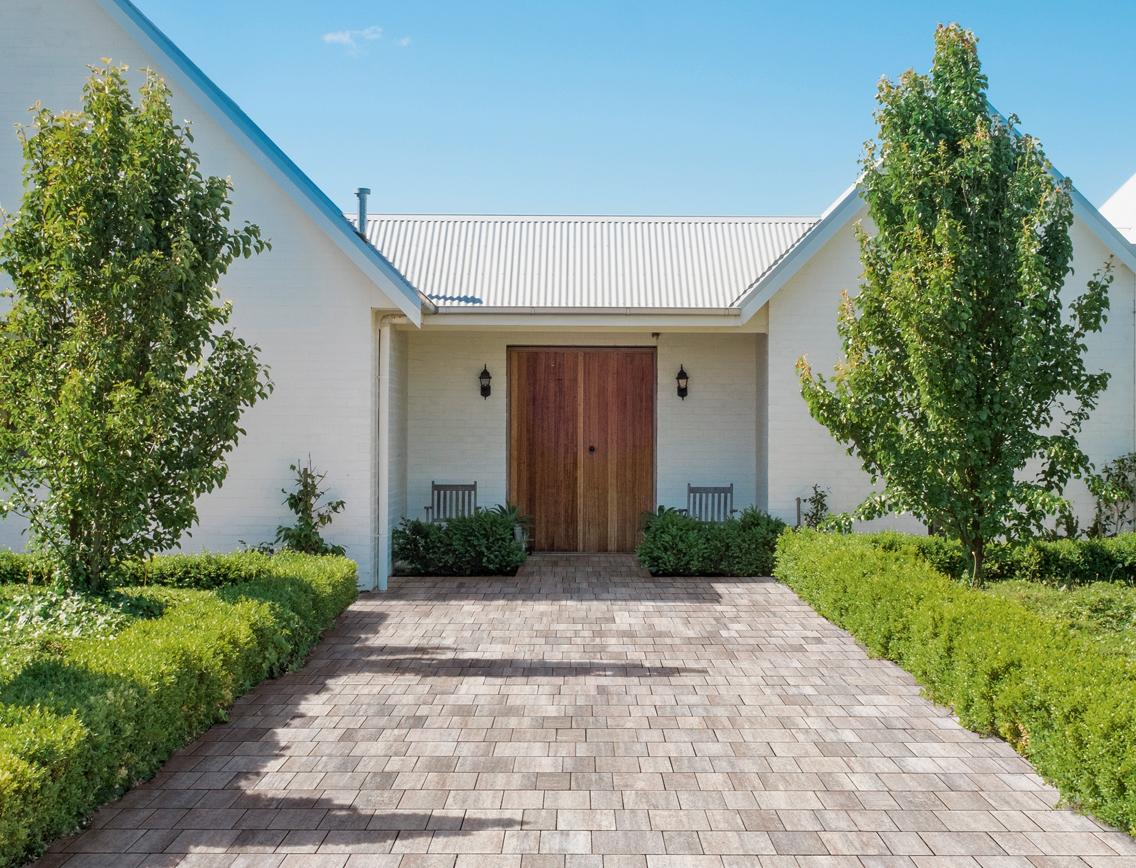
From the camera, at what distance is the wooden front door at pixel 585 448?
11.2m

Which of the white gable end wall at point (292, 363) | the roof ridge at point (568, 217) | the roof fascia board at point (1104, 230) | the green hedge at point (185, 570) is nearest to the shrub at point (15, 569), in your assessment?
the green hedge at point (185, 570)

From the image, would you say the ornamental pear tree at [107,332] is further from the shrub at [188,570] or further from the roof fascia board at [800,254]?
the roof fascia board at [800,254]

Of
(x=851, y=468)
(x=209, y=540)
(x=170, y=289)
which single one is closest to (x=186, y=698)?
(x=170, y=289)

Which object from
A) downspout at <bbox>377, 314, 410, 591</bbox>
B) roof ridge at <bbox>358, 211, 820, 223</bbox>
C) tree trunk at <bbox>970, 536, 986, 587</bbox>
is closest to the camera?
tree trunk at <bbox>970, 536, 986, 587</bbox>

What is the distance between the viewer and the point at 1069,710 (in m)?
3.81

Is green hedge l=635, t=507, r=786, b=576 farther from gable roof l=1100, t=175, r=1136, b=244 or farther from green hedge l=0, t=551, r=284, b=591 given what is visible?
gable roof l=1100, t=175, r=1136, b=244

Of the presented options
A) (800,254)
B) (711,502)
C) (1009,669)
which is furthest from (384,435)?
(1009,669)

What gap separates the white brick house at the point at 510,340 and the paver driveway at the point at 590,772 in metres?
3.02

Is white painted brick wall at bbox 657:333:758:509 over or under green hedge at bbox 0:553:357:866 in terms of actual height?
over

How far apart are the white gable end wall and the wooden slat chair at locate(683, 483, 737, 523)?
428cm

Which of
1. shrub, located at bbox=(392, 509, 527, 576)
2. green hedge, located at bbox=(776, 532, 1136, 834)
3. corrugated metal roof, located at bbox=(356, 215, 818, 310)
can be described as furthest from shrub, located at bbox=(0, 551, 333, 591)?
green hedge, located at bbox=(776, 532, 1136, 834)

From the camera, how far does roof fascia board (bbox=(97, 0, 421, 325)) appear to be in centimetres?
815

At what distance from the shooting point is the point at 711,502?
35.6 feet

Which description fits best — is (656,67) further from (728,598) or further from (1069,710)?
(1069,710)
